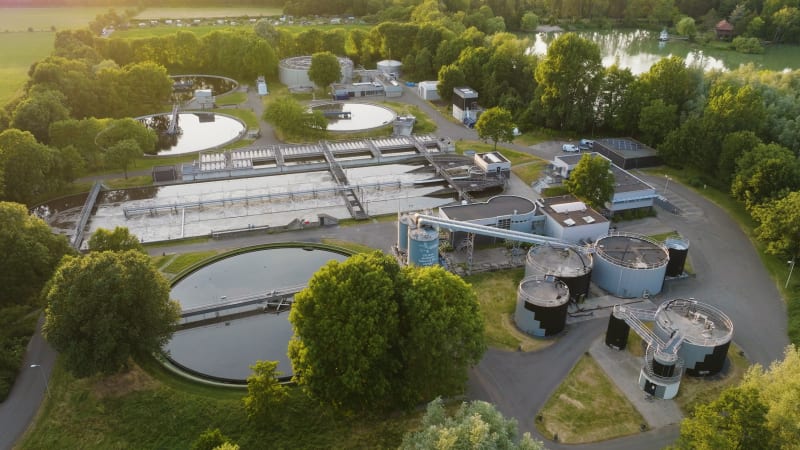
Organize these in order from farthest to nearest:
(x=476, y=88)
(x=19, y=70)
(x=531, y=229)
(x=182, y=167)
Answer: (x=19, y=70)
(x=476, y=88)
(x=182, y=167)
(x=531, y=229)

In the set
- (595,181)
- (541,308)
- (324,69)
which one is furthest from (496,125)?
(324,69)

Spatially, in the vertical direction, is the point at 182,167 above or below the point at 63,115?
below

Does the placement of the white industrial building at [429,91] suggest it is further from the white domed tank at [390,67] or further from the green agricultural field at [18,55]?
the green agricultural field at [18,55]

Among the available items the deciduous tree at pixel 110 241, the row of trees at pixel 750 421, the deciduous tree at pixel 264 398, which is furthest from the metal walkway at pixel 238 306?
the row of trees at pixel 750 421

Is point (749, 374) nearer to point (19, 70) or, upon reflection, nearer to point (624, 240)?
point (624, 240)

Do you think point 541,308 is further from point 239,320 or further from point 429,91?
point 429,91

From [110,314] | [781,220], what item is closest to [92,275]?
[110,314]

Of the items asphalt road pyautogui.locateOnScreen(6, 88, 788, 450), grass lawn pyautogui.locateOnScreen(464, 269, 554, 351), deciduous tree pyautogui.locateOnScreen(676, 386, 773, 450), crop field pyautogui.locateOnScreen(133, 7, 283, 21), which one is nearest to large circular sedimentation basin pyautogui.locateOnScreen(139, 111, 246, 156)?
asphalt road pyautogui.locateOnScreen(6, 88, 788, 450)

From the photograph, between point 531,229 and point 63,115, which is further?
point 63,115
